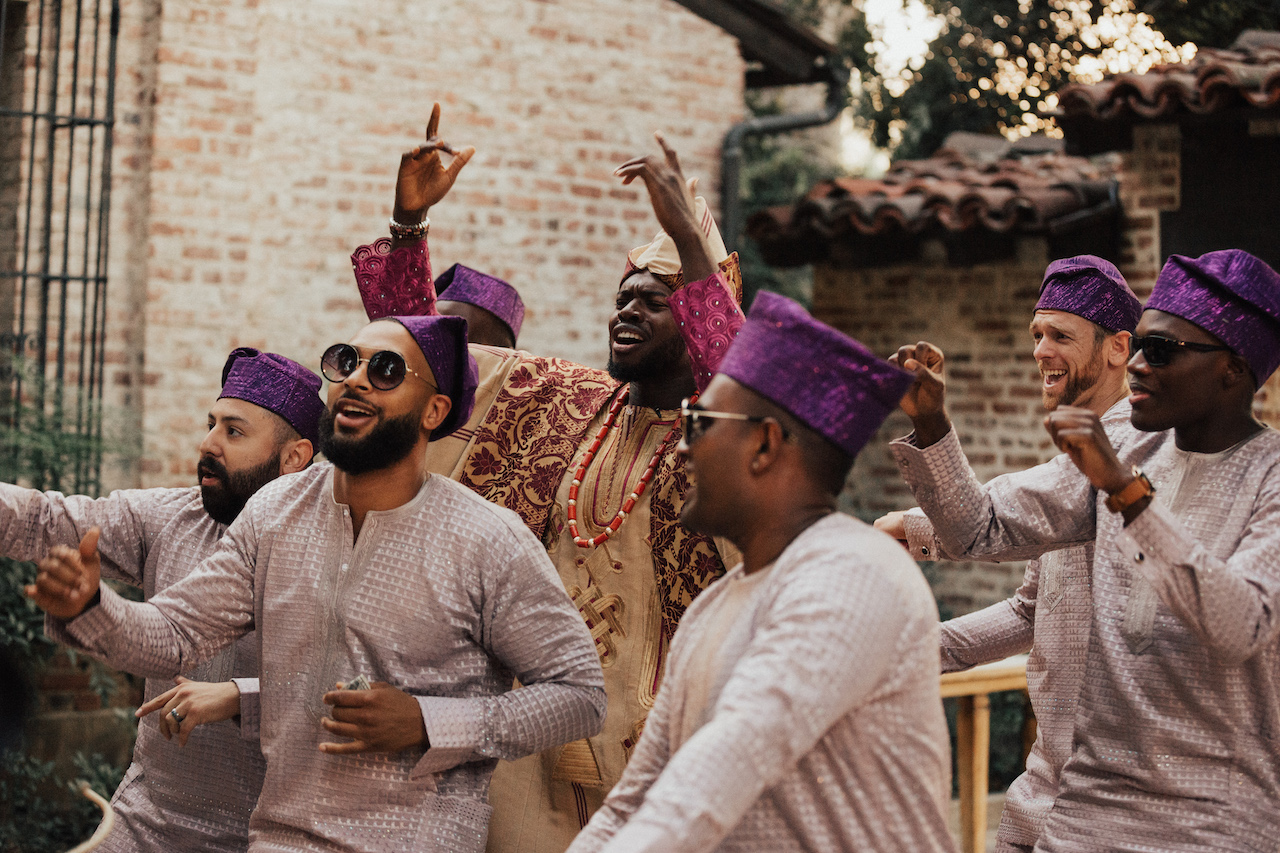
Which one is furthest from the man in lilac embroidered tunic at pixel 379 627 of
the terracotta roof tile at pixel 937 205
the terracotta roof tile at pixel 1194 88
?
the terracotta roof tile at pixel 937 205

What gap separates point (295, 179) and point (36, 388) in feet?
5.68

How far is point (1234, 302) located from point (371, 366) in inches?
72.9

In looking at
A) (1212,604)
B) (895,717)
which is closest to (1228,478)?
(1212,604)

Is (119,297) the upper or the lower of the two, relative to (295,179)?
lower

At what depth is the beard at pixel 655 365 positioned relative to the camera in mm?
4047

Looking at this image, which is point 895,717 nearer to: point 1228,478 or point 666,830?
point 666,830

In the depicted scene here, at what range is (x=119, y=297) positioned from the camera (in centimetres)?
702

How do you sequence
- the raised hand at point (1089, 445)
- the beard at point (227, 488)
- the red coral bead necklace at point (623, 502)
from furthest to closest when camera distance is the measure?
the red coral bead necklace at point (623, 502), the beard at point (227, 488), the raised hand at point (1089, 445)

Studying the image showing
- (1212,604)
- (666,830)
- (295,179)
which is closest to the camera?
(666,830)

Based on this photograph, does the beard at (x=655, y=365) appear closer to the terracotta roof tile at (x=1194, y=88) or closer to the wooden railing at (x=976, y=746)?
the wooden railing at (x=976, y=746)

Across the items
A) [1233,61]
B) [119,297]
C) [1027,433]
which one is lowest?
[1027,433]

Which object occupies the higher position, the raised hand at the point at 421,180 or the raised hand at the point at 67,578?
the raised hand at the point at 421,180

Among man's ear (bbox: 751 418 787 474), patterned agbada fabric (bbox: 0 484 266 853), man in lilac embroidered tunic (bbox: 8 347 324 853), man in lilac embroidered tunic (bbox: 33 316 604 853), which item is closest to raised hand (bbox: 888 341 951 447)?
man's ear (bbox: 751 418 787 474)

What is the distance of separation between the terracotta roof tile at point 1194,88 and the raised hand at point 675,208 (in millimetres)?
4367
